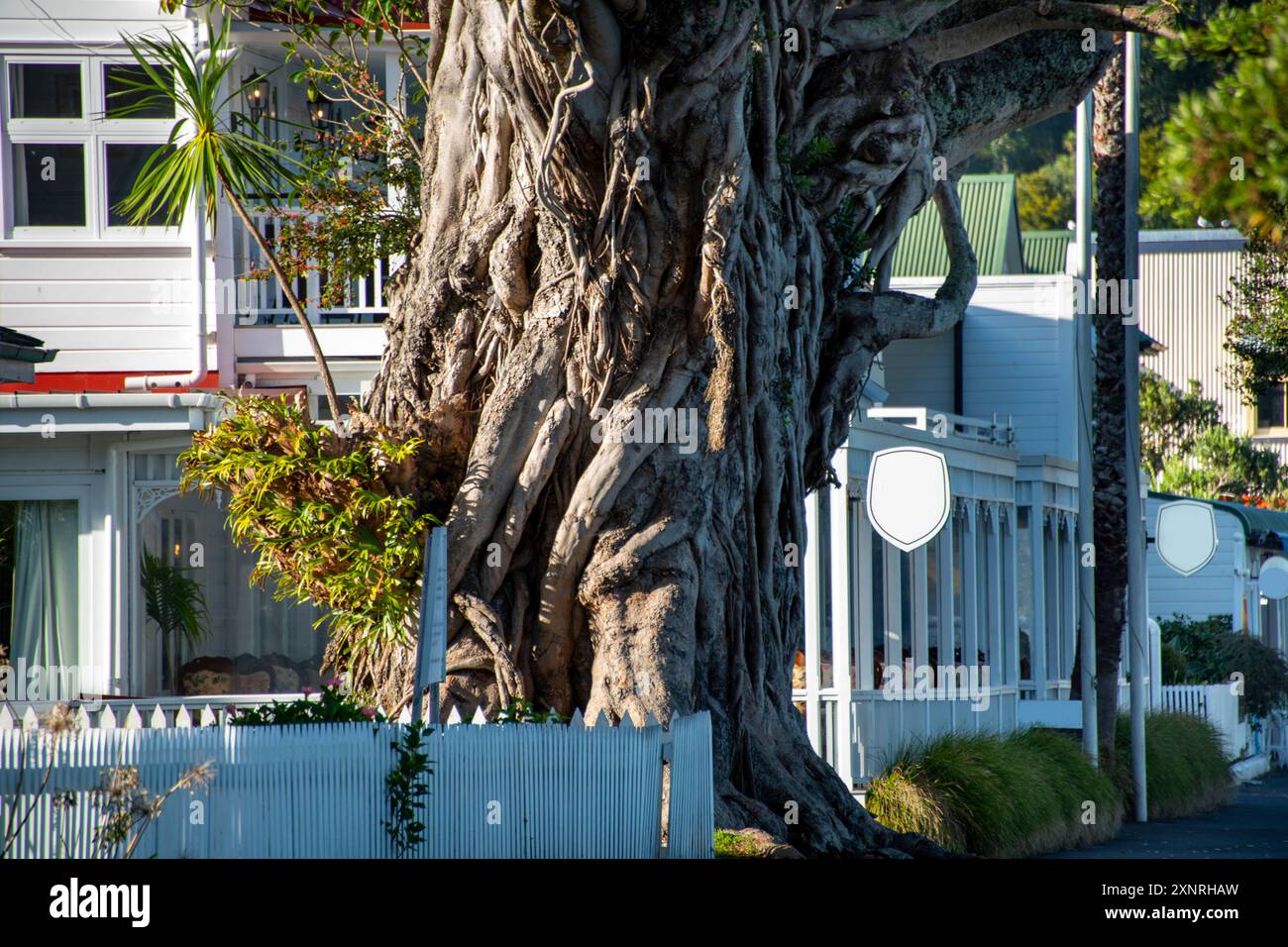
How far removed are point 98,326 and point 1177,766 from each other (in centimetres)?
1117

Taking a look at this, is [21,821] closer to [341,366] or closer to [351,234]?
[351,234]

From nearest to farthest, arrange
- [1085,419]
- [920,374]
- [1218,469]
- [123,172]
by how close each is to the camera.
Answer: [123,172] < [1085,419] < [920,374] < [1218,469]

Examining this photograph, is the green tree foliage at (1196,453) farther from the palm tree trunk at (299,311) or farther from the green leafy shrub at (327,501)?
the green leafy shrub at (327,501)

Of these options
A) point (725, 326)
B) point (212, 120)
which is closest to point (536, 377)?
point (725, 326)

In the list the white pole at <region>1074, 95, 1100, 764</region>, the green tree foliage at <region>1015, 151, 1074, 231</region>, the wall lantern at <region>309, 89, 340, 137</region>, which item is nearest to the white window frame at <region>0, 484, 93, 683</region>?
the wall lantern at <region>309, 89, 340, 137</region>

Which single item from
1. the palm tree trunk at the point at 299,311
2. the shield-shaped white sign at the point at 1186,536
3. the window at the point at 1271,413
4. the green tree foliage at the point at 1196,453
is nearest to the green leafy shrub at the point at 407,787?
the palm tree trunk at the point at 299,311

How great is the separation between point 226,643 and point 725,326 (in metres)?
9.03

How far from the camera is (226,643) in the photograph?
16516 mm

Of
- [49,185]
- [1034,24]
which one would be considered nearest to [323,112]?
[49,185]

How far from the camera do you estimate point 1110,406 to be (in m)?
17.6

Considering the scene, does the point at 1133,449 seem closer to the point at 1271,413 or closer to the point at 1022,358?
the point at 1022,358

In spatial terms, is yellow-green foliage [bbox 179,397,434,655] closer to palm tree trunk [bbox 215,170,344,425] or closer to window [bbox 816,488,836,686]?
palm tree trunk [bbox 215,170,344,425]

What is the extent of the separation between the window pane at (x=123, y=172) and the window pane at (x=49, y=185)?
0.87 ft
